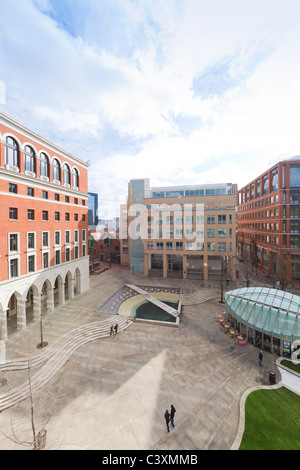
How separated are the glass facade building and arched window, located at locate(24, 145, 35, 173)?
105ft

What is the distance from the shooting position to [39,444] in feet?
34.2

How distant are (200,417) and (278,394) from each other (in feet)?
22.2

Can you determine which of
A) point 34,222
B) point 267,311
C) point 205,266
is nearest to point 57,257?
point 34,222

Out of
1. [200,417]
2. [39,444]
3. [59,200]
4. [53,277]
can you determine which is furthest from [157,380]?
[59,200]

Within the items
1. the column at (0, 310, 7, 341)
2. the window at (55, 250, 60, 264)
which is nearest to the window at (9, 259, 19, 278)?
the column at (0, 310, 7, 341)

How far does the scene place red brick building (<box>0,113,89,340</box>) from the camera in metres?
20.6

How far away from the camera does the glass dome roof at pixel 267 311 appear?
19.0m

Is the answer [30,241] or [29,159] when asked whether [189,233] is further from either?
[29,159]

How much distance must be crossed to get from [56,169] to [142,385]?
3033cm

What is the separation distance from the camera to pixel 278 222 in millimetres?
42969

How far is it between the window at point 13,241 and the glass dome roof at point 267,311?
27.5 metres

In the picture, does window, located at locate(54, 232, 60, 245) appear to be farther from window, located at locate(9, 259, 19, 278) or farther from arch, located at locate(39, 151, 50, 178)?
arch, located at locate(39, 151, 50, 178)

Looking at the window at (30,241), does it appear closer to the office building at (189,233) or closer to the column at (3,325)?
the column at (3,325)

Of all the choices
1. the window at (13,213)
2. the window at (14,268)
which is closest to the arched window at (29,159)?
the window at (13,213)
